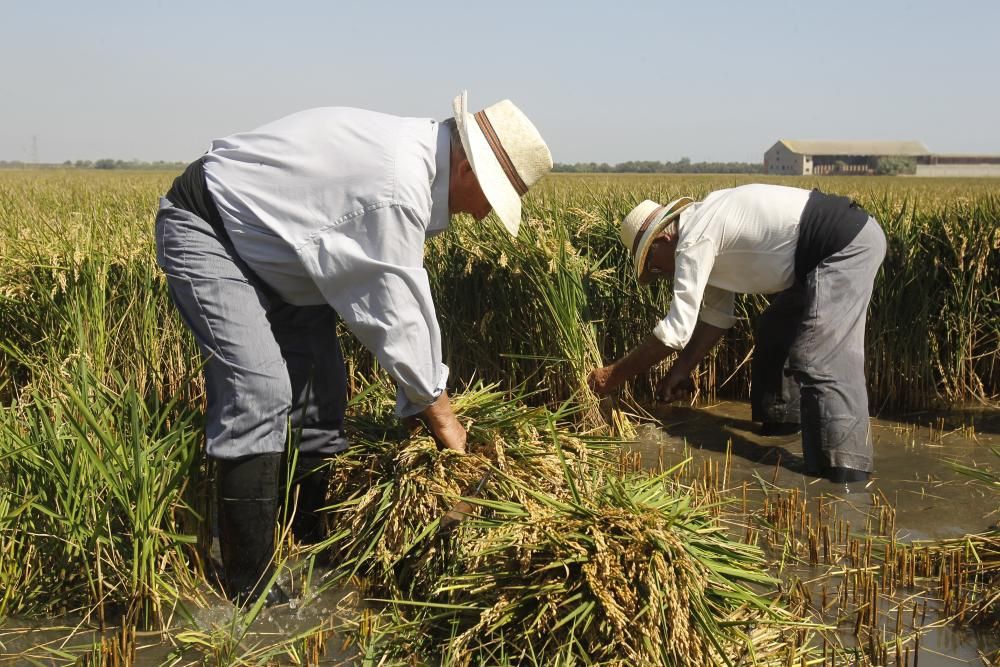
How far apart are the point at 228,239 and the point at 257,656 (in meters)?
1.19

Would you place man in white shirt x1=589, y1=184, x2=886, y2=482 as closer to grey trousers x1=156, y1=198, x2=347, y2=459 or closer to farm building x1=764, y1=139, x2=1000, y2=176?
grey trousers x1=156, y1=198, x2=347, y2=459

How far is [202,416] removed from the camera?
2768 millimetres

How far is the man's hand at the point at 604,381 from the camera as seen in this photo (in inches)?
159

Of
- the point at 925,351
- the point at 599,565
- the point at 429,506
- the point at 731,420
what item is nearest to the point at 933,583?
the point at 599,565

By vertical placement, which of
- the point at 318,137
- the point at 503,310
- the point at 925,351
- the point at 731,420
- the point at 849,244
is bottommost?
the point at 731,420

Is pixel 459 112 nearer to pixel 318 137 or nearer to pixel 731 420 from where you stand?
pixel 318 137

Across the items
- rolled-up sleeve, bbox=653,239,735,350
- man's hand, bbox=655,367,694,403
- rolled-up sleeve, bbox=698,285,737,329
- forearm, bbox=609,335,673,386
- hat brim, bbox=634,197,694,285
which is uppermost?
hat brim, bbox=634,197,694,285

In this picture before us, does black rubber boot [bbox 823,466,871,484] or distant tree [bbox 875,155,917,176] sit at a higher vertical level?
black rubber boot [bbox 823,466,871,484]

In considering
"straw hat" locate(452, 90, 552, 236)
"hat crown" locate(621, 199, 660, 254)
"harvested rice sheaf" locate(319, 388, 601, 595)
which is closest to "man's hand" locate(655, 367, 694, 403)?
"hat crown" locate(621, 199, 660, 254)

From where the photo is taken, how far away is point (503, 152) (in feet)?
8.47

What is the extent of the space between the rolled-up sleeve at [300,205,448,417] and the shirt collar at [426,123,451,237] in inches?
6.8

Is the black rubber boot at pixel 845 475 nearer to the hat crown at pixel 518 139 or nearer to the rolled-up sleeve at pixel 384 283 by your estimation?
the hat crown at pixel 518 139

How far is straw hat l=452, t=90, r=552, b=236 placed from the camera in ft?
8.12

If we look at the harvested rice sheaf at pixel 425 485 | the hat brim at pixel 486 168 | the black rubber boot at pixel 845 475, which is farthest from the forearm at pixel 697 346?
the hat brim at pixel 486 168
